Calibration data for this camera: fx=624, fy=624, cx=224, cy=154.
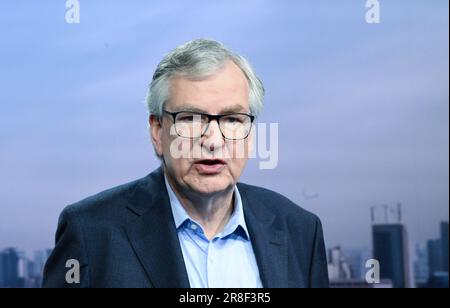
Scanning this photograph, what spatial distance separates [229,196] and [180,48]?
1.17ft

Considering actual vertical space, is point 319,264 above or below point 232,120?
below

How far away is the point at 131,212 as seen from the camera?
1.41 metres

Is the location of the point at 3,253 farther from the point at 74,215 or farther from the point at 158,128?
the point at 158,128

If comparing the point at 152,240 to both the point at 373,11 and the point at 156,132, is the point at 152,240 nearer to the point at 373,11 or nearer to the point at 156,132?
the point at 156,132

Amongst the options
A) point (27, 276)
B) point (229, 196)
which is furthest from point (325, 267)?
point (27, 276)

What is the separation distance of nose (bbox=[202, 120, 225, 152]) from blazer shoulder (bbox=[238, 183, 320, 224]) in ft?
0.64

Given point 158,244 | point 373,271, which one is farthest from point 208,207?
point 373,271

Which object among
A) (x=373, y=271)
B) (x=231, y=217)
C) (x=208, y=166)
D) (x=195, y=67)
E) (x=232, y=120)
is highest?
(x=195, y=67)

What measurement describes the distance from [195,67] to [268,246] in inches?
17.3

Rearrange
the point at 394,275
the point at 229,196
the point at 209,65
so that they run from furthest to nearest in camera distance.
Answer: the point at 394,275, the point at 229,196, the point at 209,65

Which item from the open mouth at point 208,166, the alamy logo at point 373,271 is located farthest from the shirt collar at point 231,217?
the alamy logo at point 373,271

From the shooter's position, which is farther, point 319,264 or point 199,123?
point 319,264

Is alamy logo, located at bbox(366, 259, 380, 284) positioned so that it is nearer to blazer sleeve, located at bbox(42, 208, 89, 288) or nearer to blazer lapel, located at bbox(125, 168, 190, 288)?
blazer lapel, located at bbox(125, 168, 190, 288)

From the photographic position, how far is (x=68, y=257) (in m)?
1.37
